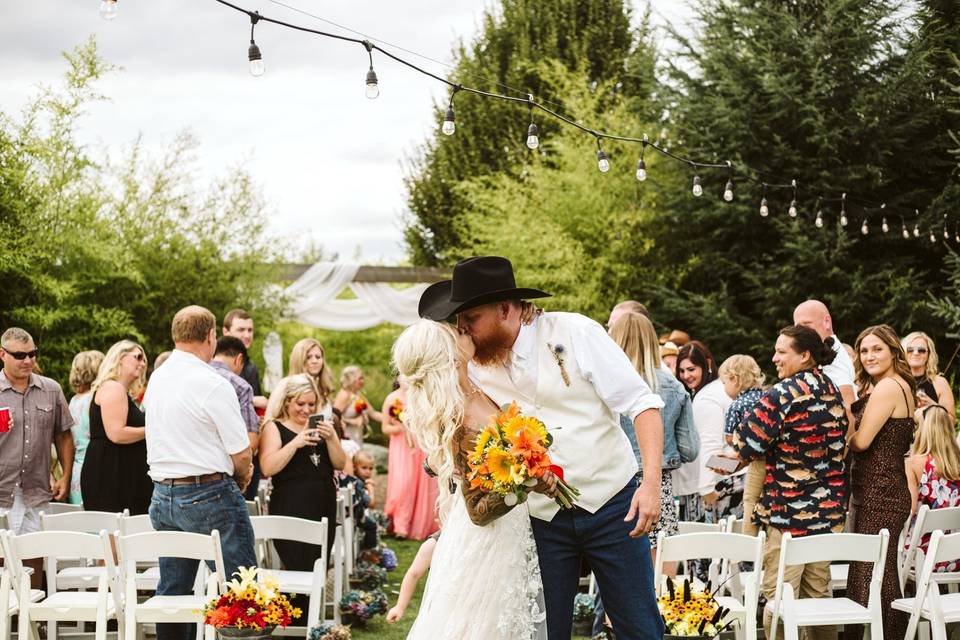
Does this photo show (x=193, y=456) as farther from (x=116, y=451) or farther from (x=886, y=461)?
(x=886, y=461)

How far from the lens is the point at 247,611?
13.1ft

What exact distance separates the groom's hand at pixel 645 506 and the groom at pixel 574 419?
0.05 meters

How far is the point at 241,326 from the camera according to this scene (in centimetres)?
733

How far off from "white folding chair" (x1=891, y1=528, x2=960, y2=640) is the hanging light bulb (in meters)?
3.66

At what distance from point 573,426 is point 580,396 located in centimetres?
10

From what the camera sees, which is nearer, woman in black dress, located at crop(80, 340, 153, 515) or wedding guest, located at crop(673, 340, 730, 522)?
woman in black dress, located at crop(80, 340, 153, 515)

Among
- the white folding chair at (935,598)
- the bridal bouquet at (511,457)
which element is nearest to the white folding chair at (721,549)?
the white folding chair at (935,598)

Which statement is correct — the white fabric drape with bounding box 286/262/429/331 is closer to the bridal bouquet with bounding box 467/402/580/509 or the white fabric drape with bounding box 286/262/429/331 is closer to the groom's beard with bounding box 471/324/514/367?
the groom's beard with bounding box 471/324/514/367

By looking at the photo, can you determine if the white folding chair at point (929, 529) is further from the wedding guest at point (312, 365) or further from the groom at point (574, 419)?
the wedding guest at point (312, 365)

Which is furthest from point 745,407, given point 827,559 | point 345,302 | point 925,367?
point 345,302

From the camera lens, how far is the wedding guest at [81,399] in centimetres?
694

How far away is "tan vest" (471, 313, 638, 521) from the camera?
333cm

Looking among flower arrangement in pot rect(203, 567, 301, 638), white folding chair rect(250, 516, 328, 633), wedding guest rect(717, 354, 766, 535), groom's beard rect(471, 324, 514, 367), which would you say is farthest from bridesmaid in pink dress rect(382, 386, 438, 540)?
groom's beard rect(471, 324, 514, 367)

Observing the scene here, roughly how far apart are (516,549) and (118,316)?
793cm
